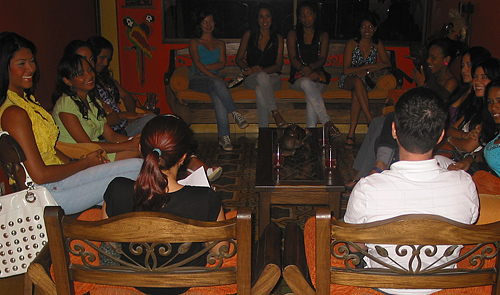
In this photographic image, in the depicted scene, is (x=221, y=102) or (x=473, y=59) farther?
(x=221, y=102)

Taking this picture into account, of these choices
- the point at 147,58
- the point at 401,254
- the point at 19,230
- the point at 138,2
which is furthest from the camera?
the point at 147,58

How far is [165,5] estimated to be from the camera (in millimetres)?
6102

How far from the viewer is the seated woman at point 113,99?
4043mm

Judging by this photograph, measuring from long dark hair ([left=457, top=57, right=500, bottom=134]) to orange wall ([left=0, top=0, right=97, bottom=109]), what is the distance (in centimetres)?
334

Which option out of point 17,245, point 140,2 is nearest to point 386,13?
point 140,2

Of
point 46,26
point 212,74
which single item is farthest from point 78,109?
point 212,74

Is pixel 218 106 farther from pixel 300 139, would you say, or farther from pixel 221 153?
pixel 300 139

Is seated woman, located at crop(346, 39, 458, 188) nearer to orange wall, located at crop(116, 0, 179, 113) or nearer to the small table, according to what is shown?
the small table

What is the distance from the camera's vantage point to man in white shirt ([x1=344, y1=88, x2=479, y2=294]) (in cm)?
162

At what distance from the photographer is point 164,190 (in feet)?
5.60

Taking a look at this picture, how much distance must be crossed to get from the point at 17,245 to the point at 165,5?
4.53 meters

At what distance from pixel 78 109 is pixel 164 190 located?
183 centimetres

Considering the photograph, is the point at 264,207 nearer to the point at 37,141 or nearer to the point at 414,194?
the point at 37,141

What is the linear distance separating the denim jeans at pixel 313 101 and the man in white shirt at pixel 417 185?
11.1 ft
